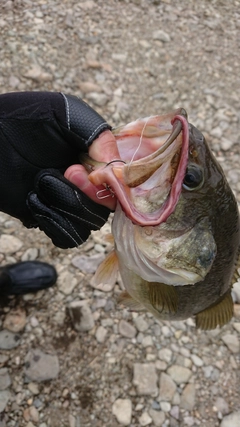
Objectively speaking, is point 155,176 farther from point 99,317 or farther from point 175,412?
point 175,412

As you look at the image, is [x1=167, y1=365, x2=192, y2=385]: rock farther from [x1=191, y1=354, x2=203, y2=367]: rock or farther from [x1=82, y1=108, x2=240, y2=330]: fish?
[x1=82, y1=108, x2=240, y2=330]: fish

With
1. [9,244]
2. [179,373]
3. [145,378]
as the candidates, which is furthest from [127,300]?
[9,244]

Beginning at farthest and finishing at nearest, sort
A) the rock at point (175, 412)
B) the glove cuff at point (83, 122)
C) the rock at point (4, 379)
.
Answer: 1. the rock at point (175, 412)
2. the rock at point (4, 379)
3. the glove cuff at point (83, 122)

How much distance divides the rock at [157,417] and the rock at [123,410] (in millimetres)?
152

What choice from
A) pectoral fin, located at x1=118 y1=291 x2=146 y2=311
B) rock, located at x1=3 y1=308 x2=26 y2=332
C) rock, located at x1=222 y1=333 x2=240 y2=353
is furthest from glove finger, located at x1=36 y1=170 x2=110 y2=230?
rock, located at x1=222 y1=333 x2=240 y2=353

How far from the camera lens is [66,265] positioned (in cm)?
363

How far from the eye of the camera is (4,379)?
9.99 ft

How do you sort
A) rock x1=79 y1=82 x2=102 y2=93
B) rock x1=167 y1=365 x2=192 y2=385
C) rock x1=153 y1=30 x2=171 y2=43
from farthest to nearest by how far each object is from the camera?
rock x1=153 y1=30 x2=171 y2=43 → rock x1=79 y1=82 x2=102 y2=93 → rock x1=167 y1=365 x2=192 y2=385

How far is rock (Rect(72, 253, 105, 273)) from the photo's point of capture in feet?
11.9

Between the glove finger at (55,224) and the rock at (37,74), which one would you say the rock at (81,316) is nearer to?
the glove finger at (55,224)

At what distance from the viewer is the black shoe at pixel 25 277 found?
3.30 m

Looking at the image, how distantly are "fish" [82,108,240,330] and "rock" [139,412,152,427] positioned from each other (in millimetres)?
1048

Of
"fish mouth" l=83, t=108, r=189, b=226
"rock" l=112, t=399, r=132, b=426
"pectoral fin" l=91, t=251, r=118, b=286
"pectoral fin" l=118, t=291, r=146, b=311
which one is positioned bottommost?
"rock" l=112, t=399, r=132, b=426

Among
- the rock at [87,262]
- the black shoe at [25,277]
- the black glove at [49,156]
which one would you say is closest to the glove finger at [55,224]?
the black glove at [49,156]
